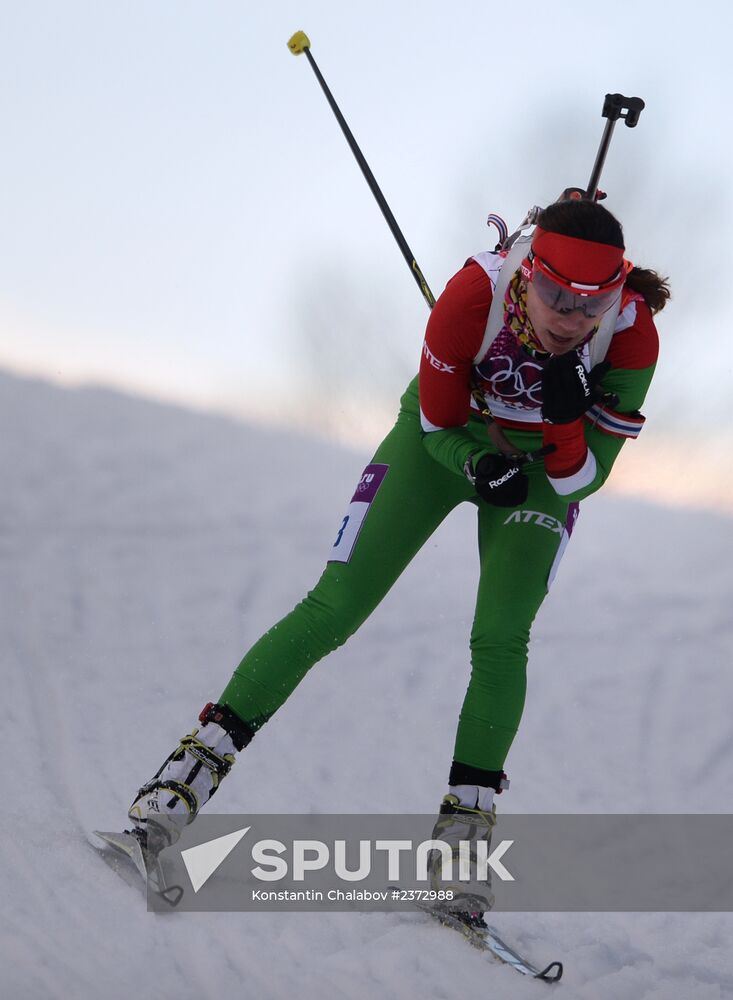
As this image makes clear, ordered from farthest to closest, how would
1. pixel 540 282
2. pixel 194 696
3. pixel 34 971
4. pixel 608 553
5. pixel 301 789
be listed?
pixel 608 553, pixel 194 696, pixel 301 789, pixel 540 282, pixel 34 971

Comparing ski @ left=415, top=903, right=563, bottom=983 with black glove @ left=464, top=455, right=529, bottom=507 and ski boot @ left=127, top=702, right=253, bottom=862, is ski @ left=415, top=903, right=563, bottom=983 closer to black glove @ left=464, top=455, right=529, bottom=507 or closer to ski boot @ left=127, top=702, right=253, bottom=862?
ski boot @ left=127, top=702, right=253, bottom=862

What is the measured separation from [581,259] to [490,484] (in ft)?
2.04

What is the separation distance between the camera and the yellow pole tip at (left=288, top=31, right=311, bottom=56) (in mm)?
4281

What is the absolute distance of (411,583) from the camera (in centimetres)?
614

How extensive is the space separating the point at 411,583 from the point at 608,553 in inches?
53.2

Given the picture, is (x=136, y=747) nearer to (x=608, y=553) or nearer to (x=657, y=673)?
(x=657, y=673)

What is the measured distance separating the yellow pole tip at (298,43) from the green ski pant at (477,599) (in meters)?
1.98

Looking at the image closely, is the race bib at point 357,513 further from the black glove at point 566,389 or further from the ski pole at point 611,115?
the ski pole at point 611,115

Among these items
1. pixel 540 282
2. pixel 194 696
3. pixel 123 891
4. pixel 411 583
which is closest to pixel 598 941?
pixel 123 891

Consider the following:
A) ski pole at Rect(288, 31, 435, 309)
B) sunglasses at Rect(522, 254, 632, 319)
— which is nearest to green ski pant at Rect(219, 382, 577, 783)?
sunglasses at Rect(522, 254, 632, 319)

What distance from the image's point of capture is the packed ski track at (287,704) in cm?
270

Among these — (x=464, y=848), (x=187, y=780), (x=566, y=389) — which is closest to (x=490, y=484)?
(x=566, y=389)

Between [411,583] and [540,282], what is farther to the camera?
[411,583]

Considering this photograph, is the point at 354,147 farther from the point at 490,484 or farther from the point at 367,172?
the point at 490,484
